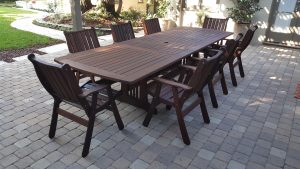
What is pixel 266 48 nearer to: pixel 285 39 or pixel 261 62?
pixel 285 39

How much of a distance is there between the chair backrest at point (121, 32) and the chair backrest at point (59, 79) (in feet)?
6.29

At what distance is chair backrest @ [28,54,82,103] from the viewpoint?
81.7 inches

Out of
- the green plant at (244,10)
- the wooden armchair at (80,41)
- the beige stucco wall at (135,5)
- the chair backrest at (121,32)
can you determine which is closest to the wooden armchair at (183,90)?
the wooden armchair at (80,41)

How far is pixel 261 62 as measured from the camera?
571 centimetres

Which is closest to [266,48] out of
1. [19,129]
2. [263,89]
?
[263,89]

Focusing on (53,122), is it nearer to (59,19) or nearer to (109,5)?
(59,19)

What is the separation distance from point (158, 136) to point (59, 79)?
1237 millimetres

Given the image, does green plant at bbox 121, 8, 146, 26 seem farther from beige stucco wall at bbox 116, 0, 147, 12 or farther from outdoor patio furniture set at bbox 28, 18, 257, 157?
outdoor patio furniture set at bbox 28, 18, 257, 157

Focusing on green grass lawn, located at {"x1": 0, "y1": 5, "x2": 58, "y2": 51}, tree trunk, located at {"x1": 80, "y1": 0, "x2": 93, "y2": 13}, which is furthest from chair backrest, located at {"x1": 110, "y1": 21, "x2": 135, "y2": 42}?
tree trunk, located at {"x1": 80, "y1": 0, "x2": 93, "y2": 13}

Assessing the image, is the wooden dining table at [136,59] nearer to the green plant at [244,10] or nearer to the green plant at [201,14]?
the green plant at [244,10]

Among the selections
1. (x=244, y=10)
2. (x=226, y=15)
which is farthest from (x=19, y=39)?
(x=244, y=10)

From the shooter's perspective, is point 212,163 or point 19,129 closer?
point 212,163

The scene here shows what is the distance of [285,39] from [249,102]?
4.60 metres

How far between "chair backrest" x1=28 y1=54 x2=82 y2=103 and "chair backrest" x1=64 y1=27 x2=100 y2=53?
114cm
